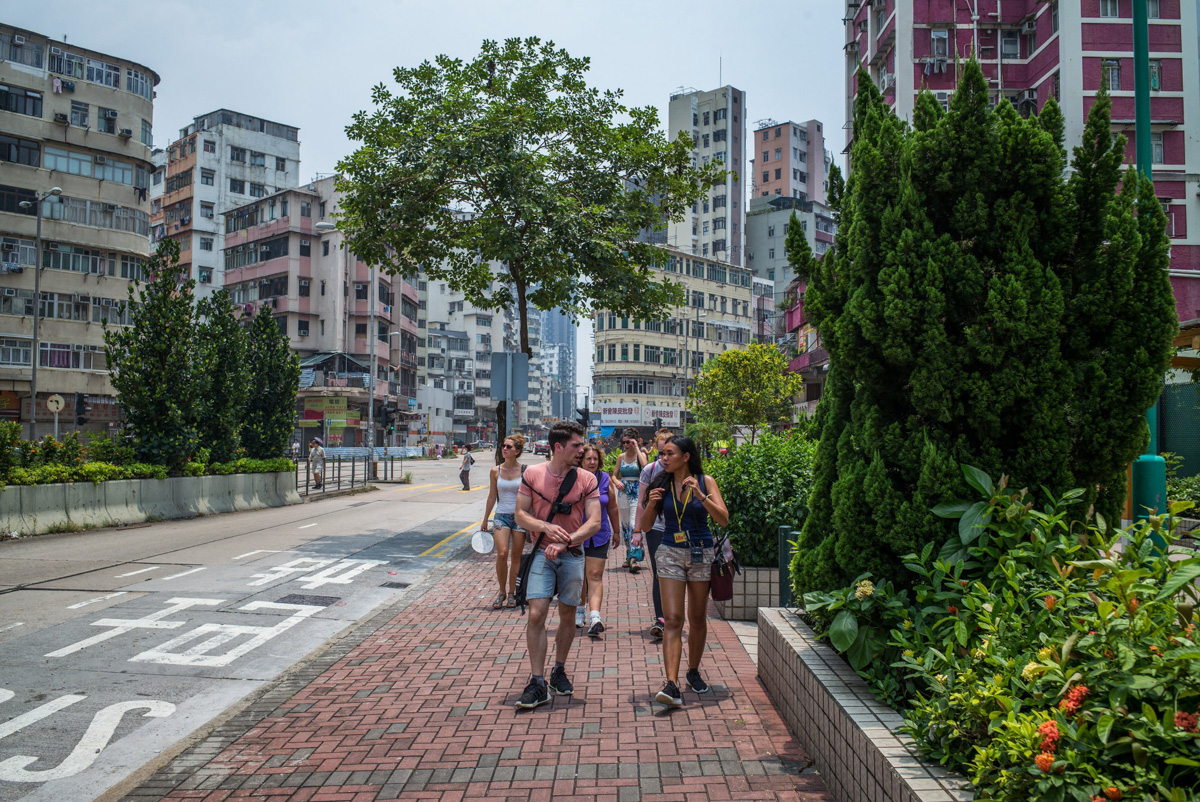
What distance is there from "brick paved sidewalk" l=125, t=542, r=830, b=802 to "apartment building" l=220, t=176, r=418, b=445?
167 feet

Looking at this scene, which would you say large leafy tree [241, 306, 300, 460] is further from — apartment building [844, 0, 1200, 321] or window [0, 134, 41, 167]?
window [0, 134, 41, 167]

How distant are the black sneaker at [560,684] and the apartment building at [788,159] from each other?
87163mm

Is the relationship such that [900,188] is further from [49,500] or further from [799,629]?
[49,500]

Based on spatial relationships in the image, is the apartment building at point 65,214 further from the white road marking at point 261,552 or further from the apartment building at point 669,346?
the apartment building at point 669,346

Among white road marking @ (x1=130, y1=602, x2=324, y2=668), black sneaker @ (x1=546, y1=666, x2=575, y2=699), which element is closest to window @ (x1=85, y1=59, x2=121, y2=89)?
white road marking @ (x1=130, y1=602, x2=324, y2=668)

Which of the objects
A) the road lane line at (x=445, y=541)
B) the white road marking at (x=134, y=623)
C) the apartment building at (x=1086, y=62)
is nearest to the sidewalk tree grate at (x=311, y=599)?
the white road marking at (x=134, y=623)

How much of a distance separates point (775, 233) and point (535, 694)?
8393cm

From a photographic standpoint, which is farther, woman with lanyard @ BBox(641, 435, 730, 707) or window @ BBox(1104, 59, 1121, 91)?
window @ BBox(1104, 59, 1121, 91)

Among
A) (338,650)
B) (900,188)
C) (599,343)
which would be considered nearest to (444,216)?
(338,650)

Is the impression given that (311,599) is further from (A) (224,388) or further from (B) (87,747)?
(A) (224,388)

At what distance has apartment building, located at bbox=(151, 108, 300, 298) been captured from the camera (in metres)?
67.2

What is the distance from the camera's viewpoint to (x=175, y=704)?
5.84m

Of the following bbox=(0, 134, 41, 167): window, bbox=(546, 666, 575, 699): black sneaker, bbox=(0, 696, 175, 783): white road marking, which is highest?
bbox=(0, 134, 41, 167): window

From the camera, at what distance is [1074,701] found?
8.84 ft
